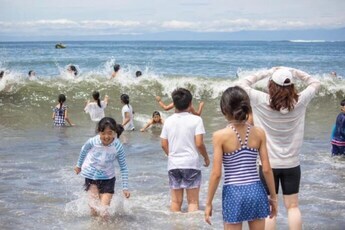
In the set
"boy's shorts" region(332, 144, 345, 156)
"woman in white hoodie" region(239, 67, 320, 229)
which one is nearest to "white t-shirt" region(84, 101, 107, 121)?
"boy's shorts" region(332, 144, 345, 156)

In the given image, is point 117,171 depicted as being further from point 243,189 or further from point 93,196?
point 243,189

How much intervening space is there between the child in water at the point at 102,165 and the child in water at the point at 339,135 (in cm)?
507

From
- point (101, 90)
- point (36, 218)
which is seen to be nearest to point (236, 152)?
point (36, 218)

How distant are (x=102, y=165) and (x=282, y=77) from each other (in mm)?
2466

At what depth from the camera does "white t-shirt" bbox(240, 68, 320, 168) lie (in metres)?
4.92

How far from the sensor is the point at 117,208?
6.76 m

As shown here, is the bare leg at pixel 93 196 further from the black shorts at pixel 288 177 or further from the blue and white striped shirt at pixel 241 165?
the blue and white striped shirt at pixel 241 165

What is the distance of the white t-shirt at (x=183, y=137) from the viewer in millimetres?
6176

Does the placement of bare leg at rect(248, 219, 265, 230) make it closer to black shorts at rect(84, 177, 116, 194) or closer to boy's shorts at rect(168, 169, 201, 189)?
boy's shorts at rect(168, 169, 201, 189)

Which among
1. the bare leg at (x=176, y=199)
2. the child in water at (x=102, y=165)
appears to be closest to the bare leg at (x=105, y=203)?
the child in water at (x=102, y=165)

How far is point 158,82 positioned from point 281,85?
59.8 feet

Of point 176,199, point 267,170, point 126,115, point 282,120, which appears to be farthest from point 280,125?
point 126,115

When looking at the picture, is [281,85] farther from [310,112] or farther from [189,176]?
[310,112]

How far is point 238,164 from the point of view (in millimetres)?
4312
